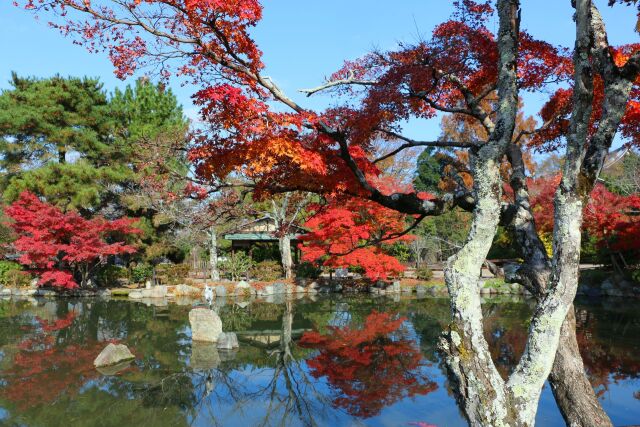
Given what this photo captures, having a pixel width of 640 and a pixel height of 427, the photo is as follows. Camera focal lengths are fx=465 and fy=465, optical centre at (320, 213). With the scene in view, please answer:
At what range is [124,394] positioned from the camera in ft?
21.1

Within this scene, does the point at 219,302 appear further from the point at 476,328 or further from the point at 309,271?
the point at 476,328

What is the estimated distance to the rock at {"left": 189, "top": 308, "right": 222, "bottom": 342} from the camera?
936 centimetres

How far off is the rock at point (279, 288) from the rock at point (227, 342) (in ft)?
30.3

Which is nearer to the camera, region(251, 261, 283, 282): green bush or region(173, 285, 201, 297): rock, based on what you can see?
region(173, 285, 201, 297): rock

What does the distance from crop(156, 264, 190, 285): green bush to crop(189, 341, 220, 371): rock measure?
11130mm

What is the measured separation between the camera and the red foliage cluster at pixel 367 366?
6324 mm

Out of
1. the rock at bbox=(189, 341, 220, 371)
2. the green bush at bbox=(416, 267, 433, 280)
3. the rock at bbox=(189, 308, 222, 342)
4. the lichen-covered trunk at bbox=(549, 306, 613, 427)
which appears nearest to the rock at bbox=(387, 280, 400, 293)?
the green bush at bbox=(416, 267, 433, 280)

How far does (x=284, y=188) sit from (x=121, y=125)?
660 inches

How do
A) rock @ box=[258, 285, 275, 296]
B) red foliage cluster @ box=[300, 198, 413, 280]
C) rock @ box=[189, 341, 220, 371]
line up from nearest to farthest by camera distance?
rock @ box=[189, 341, 220, 371] → red foliage cluster @ box=[300, 198, 413, 280] → rock @ box=[258, 285, 275, 296]

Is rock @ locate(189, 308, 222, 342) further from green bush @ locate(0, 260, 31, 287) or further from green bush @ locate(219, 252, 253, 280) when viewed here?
green bush @ locate(0, 260, 31, 287)

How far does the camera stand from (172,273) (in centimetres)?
1995

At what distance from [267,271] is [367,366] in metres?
13.3

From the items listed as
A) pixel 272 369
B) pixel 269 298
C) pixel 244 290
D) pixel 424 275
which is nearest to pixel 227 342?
pixel 272 369

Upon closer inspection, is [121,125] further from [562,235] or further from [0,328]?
[562,235]
